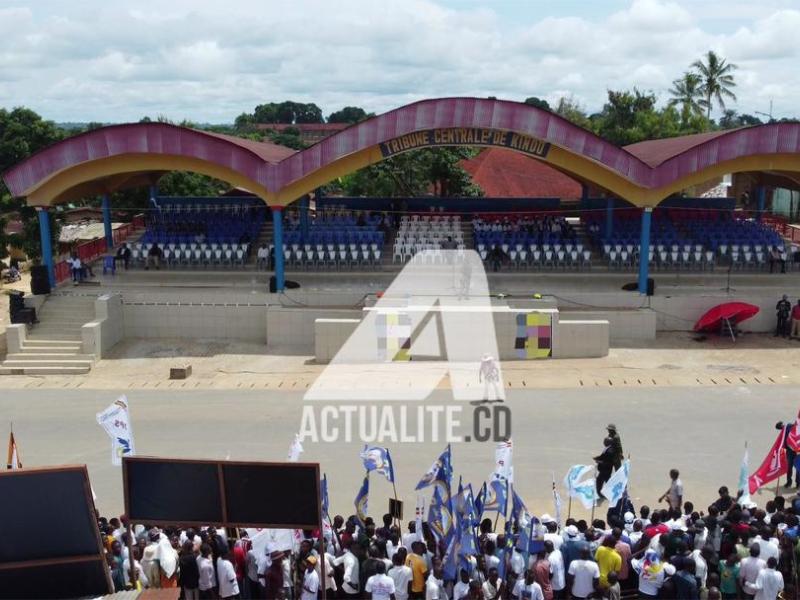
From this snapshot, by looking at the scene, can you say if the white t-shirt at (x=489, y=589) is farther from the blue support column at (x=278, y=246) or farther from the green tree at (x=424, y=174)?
the green tree at (x=424, y=174)

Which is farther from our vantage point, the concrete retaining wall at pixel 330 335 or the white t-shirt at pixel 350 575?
the concrete retaining wall at pixel 330 335

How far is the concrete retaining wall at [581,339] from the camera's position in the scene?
20562 mm

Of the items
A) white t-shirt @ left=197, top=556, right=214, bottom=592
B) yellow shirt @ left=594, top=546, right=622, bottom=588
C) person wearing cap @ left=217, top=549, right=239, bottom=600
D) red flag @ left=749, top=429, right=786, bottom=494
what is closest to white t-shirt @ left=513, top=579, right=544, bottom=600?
yellow shirt @ left=594, top=546, right=622, bottom=588

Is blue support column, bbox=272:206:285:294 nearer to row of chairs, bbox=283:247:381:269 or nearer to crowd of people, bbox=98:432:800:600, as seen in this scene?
row of chairs, bbox=283:247:381:269

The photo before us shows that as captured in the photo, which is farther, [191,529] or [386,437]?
[386,437]

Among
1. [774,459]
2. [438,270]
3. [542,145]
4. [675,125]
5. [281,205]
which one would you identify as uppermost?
[675,125]

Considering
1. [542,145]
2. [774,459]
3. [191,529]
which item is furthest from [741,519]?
[542,145]

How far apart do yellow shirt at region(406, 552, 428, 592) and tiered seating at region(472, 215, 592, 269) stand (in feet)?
59.4

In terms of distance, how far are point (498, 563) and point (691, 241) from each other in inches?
831

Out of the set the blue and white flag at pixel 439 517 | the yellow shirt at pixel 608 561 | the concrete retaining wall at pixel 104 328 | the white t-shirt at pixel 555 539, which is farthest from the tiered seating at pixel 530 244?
the yellow shirt at pixel 608 561

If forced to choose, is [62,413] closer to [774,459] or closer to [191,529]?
[191,529]

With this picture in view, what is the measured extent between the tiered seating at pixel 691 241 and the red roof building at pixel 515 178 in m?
19.7

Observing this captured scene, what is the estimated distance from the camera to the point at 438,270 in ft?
84.0

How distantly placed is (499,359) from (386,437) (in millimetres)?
5957
